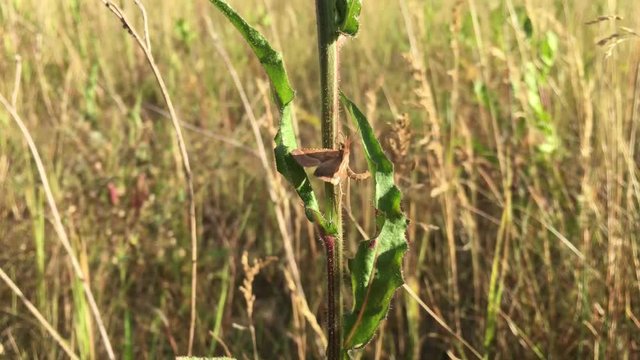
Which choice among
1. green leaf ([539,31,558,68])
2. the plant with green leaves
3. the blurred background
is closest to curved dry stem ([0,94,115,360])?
the blurred background

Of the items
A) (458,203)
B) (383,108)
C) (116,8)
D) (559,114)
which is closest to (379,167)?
(116,8)

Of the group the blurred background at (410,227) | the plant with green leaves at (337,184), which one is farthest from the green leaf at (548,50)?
the plant with green leaves at (337,184)

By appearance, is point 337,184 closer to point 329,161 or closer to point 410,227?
point 329,161

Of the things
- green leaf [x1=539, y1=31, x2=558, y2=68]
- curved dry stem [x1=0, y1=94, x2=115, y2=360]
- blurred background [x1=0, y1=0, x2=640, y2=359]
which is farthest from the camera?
green leaf [x1=539, y1=31, x2=558, y2=68]

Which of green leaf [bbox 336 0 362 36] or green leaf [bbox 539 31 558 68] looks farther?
green leaf [bbox 539 31 558 68]

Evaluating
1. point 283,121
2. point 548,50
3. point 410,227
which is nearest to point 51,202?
point 283,121

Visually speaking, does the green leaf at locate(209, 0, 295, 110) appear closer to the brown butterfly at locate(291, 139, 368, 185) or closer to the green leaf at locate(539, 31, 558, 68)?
the brown butterfly at locate(291, 139, 368, 185)
